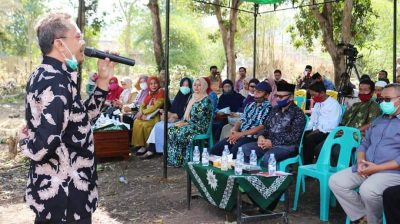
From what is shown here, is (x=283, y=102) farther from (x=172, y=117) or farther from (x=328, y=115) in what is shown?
(x=172, y=117)

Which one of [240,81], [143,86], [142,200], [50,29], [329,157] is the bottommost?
[142,200]

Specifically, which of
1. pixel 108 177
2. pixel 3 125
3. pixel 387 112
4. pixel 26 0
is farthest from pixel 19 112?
pixel 26 0

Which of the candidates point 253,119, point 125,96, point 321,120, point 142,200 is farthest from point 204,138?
point 125,96

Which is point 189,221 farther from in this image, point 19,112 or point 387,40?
point 387,40

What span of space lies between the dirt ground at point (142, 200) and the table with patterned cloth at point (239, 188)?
9.7 inches

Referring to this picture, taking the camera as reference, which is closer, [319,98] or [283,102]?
[283,102]

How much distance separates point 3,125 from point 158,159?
5317mm

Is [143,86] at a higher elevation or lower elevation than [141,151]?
higher

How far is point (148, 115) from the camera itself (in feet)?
25.6

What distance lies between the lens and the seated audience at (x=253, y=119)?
5.62 m

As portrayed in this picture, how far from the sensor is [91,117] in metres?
2.32

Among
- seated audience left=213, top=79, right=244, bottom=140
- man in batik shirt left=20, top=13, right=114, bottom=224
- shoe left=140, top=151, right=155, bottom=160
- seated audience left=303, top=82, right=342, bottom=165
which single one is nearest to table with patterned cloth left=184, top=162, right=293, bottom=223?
seated audience left=303, top=82, right=342, bottom=165

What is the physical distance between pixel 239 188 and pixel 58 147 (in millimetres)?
2243

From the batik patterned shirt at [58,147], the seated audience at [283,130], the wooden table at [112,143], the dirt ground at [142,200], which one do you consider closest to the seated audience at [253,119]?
the seated audience at [283,130]
